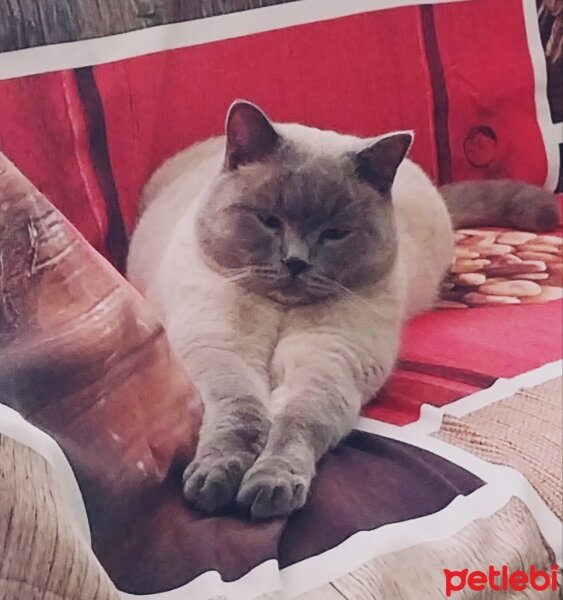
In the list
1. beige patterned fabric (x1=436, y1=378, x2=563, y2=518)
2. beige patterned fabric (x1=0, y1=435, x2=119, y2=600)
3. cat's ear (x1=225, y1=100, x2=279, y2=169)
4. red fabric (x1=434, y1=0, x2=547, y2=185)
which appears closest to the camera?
beige patterned fabric (x1=0, y1=435, x2=119, y2=600)

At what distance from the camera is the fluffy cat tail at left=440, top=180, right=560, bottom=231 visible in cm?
169

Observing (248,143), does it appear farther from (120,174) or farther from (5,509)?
(5,509)

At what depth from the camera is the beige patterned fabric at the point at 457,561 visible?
918 mm

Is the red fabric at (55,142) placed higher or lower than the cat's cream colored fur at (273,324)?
higher

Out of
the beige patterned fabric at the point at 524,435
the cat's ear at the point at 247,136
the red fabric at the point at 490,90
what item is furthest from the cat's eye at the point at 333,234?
the red fabric at the point at 490,90

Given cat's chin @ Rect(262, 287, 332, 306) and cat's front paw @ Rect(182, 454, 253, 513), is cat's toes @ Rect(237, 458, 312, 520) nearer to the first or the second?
cat's front paw @ Rect(182, 454, 253, 513)

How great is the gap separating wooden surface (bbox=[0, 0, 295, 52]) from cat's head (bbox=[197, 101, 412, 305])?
0.76 ft

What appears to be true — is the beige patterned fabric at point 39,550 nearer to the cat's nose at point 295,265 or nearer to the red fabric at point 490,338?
the cat's nose at point 295,265

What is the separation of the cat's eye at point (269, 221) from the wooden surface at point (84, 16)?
0.32 meters

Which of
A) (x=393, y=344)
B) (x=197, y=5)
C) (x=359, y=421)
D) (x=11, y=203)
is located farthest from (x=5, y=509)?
(x=197, y=5)

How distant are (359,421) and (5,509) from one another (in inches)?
21.6

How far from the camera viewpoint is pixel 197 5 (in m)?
1.41

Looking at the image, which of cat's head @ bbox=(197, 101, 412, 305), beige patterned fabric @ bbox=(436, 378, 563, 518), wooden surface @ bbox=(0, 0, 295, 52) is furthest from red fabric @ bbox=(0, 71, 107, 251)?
beige patterned fabric @ bbox=(436, 378, 563, 518)

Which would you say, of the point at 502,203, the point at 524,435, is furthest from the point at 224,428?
the point at 502,203
